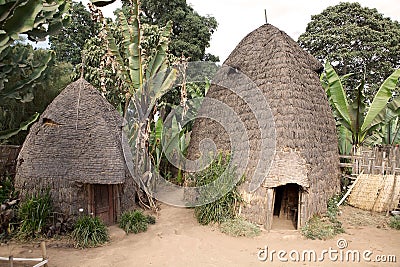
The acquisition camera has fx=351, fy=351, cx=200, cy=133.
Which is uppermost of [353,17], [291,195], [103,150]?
[353,17]

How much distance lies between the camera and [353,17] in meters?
19.1

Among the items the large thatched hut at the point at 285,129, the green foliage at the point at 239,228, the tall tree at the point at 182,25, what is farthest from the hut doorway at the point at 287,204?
the tall tree at the point at 182,25

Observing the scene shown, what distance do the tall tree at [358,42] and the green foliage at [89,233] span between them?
1527cm

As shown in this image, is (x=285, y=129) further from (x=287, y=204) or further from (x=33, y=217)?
(x=33, y=217)

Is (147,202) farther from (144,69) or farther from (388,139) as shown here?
(388,139)

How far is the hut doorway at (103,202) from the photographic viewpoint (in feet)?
26.7

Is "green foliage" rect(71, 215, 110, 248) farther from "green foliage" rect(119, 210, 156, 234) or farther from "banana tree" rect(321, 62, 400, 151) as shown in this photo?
"banana tree" rect(321, 62, 400, 151)

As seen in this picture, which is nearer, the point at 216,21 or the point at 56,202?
the point at 56,202

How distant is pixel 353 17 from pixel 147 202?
15.6 m

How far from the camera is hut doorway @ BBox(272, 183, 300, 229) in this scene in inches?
359

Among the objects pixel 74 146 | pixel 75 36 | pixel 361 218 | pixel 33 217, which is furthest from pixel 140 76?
pixel 75 36

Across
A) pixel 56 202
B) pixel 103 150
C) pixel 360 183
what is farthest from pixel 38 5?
pixel 360 183

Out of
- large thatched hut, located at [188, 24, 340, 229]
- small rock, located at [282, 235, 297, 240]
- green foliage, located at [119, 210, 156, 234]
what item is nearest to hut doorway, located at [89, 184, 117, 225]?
green foliage, located at [119, 210, 156, 234]

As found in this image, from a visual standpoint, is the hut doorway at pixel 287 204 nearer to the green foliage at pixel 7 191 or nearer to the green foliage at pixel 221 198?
the green foliage at pixel 221 198
